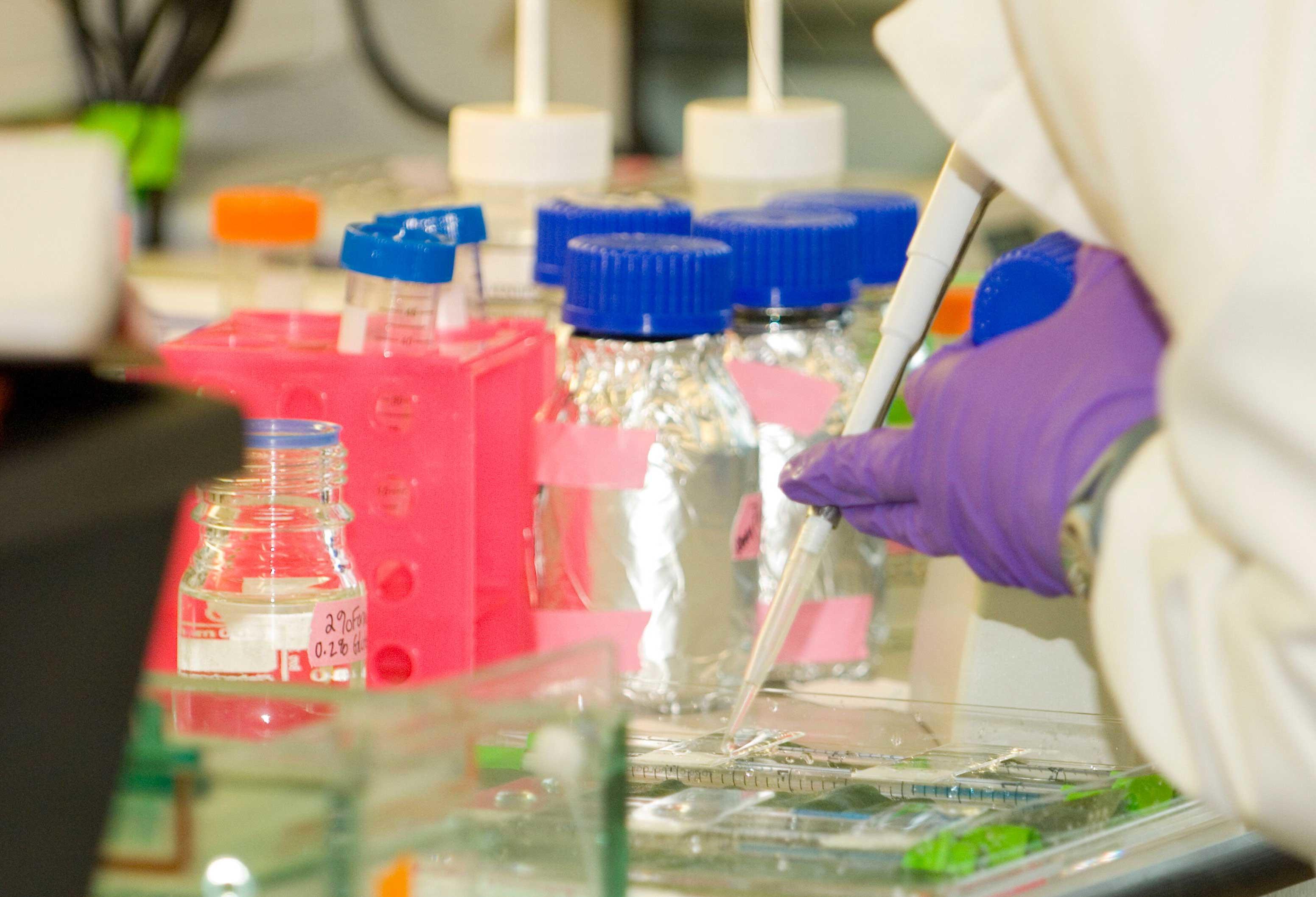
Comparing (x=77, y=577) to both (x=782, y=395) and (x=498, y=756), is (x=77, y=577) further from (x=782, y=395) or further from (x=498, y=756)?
(x=782, y=395)

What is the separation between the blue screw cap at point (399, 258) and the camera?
28.9 inches

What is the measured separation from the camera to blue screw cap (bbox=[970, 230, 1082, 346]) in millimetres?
625

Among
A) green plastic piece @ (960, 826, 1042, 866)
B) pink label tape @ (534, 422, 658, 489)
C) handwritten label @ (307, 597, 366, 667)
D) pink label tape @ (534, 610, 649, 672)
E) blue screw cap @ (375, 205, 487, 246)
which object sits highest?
blue screw cap @ (375, 205, 487, 246)

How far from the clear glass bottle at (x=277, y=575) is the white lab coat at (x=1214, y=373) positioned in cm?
32

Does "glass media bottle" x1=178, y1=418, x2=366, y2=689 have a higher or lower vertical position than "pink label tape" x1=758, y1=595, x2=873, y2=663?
higher

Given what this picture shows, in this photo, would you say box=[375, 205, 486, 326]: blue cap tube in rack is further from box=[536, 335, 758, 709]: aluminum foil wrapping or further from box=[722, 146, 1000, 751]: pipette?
box=[722, 146, 1000, 751]: pipette

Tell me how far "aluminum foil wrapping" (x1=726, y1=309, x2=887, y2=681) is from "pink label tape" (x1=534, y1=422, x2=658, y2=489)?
11cm

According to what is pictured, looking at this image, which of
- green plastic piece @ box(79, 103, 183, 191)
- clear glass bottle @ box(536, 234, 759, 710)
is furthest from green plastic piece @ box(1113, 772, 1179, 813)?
green plastic piece @ box(79, 103, 183, 191)

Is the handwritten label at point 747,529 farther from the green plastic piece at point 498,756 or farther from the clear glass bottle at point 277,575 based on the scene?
the green plastic piece at point 498,756

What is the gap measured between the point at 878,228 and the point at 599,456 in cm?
28

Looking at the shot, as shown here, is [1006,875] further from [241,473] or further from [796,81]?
[796,81]

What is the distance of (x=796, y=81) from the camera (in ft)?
6.50

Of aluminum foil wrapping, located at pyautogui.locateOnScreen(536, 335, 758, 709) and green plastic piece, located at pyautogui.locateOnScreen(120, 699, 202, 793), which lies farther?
aluminum foil wrapping, located at pyautogui.locateOnScreen(536, 335, 758, 709)

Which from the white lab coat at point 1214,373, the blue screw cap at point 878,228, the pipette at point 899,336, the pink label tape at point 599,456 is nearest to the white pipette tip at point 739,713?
the pipette at point 899,336
